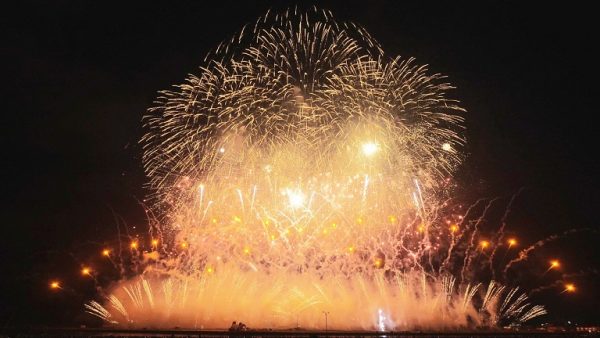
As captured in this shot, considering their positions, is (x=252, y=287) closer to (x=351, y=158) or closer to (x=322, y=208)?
(x=322, y=208)

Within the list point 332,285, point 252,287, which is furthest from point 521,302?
point 252,287

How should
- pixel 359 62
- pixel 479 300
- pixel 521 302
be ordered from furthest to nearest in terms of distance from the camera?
pixel 521 302
pixel 479 300
pixel 359 62

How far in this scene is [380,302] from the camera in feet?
99.6

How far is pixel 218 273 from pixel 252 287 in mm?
2621

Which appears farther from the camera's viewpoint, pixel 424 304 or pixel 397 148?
pixel 424 304

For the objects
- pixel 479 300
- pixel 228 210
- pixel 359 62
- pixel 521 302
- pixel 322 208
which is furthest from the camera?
pixel 521 302

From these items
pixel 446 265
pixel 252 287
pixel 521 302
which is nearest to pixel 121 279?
pixel 252 287

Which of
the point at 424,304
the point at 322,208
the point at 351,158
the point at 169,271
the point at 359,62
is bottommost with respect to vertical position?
the point at 424,304

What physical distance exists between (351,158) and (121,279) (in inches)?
826

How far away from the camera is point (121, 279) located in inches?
1304

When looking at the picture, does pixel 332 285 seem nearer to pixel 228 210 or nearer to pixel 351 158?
→ pixel 228 210

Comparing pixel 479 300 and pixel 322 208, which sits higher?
pixel 322 208

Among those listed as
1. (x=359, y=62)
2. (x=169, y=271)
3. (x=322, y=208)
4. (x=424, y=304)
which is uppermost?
(x=359, y=62)

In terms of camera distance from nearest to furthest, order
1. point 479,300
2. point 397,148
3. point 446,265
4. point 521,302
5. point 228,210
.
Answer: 1. point 397,148
2. point 228,210
3. point 446,265
4. point 479,300
5. point 521,302
